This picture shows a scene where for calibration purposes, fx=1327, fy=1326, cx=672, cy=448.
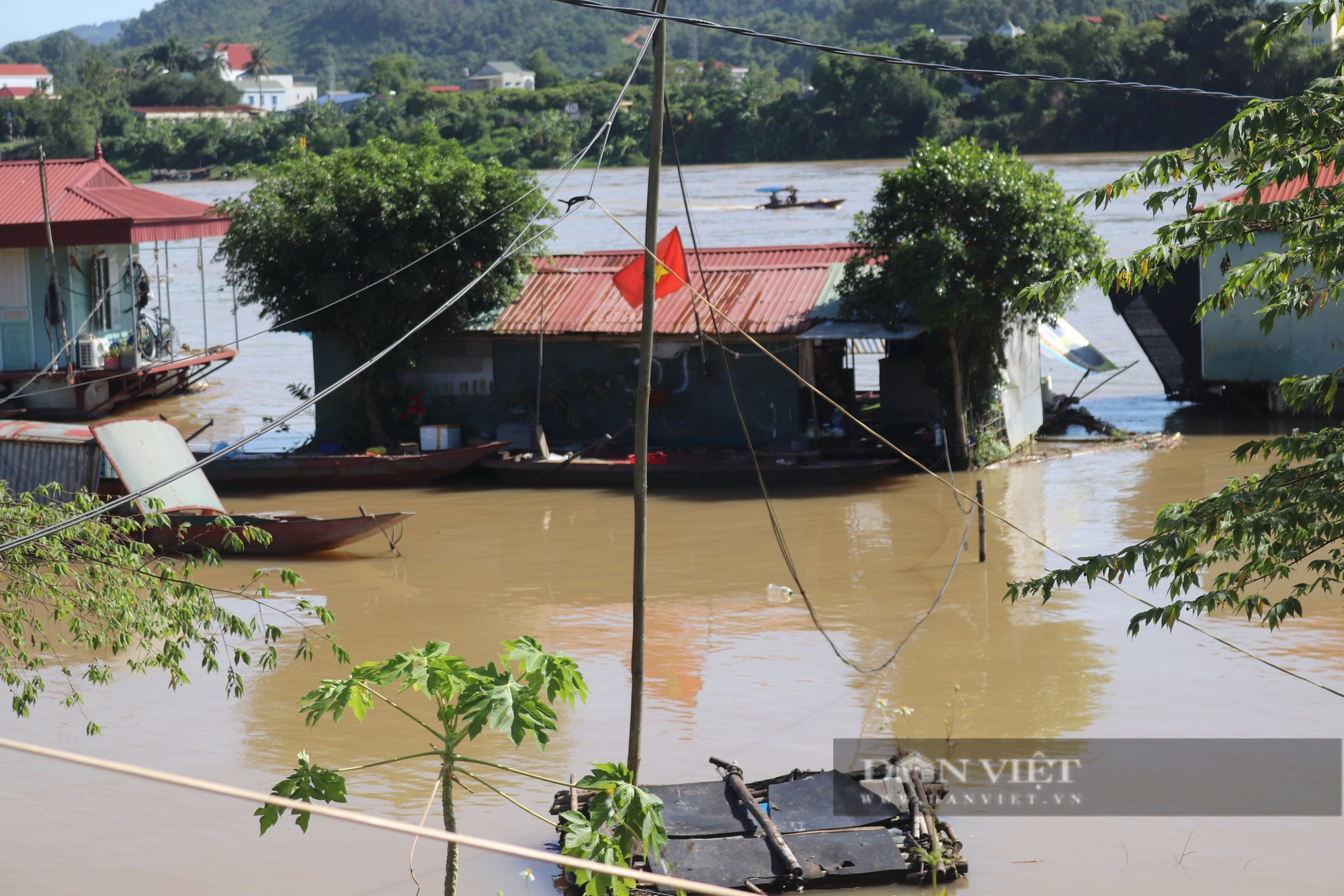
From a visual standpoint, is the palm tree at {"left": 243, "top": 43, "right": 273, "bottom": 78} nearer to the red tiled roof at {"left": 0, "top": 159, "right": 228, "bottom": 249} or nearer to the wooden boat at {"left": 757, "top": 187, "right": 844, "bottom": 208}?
the wooden boat at {"left": 757, "top": 187, "right": 844, "bottom": 208}

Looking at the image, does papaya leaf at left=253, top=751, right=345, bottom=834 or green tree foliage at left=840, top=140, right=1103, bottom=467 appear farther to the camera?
green tree foliage at left=840, top=140, right=1103, bottom=467

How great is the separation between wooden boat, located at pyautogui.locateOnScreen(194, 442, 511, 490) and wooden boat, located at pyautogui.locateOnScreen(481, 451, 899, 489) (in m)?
0.47

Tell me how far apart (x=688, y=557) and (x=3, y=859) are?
8.29m

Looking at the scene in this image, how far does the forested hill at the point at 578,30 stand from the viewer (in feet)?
429

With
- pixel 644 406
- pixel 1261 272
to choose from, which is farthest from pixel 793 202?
pixel 1261 272

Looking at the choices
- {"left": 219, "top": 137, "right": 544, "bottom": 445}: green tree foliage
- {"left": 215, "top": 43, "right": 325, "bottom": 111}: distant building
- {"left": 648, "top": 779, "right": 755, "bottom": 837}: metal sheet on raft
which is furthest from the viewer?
{"left": 215, "top": 43, "right": 325, "bottom": 111}: distant building

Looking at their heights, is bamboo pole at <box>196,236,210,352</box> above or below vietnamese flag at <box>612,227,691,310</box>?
below

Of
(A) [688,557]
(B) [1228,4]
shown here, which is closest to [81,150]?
(B) [1228,4]

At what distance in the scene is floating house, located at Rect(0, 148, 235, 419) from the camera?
21.6 metres

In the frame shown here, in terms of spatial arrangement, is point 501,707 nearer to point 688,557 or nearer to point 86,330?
point 688,557

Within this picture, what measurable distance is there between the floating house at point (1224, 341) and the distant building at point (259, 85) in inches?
4998

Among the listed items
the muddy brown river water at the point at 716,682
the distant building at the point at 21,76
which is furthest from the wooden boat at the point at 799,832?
the distant building at the point at 21,76

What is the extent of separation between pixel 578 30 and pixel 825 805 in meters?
172

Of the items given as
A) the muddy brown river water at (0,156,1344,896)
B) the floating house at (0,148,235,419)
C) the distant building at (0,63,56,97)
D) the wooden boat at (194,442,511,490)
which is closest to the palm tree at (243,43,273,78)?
the distant building at (0,63,56,97)
